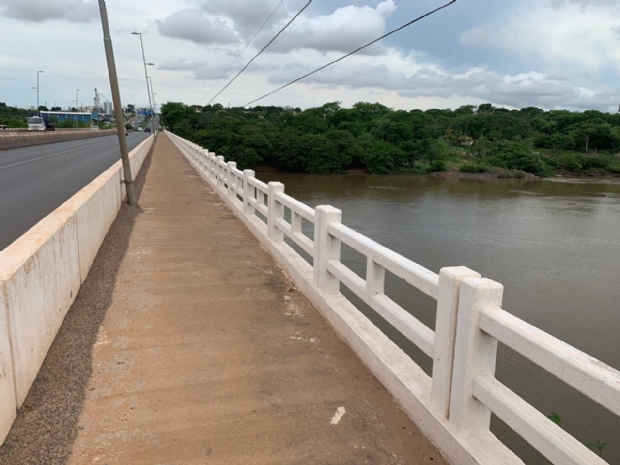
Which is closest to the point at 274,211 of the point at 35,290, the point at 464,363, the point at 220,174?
the point at 35,290

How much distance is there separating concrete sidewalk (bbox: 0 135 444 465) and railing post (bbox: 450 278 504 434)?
1.03ft

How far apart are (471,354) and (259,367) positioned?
1.74m

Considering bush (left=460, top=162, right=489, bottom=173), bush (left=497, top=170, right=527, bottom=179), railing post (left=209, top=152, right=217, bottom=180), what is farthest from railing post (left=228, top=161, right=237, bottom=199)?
bush (left=460, top=162, right=489, bottom=173)

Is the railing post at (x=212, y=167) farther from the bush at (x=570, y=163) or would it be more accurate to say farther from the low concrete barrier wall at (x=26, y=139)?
the bush at (x=570, y=163)

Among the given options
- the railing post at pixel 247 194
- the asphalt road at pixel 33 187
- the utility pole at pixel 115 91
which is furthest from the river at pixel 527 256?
the asphalt road at pixel 33 187

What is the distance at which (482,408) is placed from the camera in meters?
2.83

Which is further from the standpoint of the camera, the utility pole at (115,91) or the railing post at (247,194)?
the utility pole at (115,91)

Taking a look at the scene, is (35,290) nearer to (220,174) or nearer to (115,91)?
(115,91)

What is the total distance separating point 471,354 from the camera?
2.76m

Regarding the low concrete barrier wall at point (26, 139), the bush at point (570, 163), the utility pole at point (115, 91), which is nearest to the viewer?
the utility pole at point (115, 91)

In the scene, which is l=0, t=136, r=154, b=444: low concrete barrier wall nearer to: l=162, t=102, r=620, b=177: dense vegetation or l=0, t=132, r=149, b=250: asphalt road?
l=0, t=132, r=149, b=250: asphalt road

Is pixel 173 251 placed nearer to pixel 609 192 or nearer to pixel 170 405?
pixel 170 405

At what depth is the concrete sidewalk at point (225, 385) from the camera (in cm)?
296

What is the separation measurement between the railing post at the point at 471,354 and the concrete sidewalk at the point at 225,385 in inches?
12.4
